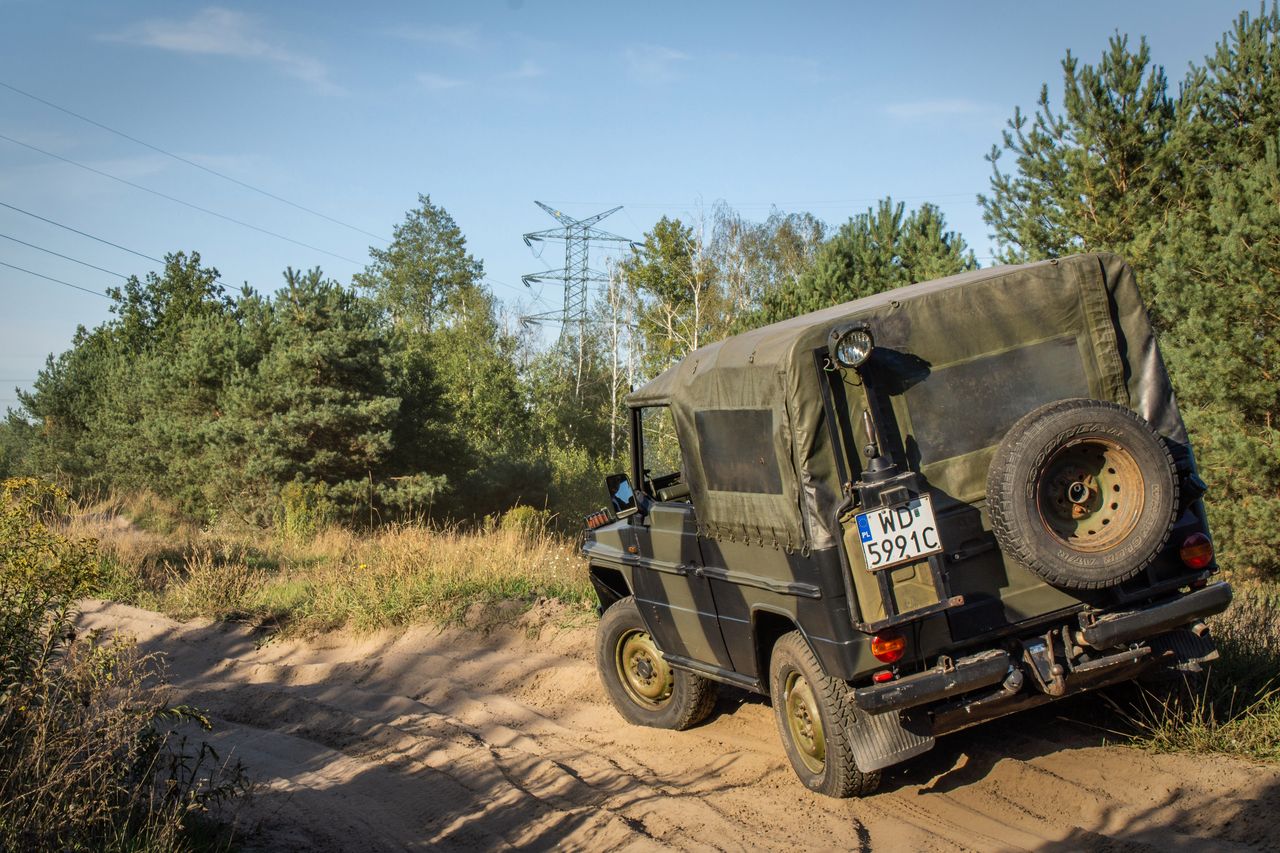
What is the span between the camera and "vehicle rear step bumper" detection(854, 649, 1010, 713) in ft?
15.7

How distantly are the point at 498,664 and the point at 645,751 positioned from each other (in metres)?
2.83

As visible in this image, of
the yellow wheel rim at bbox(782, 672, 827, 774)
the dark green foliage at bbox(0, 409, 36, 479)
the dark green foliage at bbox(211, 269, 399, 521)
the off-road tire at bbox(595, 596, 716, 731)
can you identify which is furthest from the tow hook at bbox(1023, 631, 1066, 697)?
the dark green foliage at bbox(0, 409, 36, 479)

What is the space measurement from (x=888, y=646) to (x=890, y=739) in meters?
0.57

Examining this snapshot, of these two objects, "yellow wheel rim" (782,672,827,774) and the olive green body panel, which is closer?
the olive green body panel

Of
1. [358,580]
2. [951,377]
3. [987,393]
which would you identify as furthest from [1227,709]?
[358,580]

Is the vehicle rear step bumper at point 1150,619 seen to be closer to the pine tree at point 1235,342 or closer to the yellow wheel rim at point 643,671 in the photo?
the yellow wheel rim at point 643,671

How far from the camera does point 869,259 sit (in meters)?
19.9

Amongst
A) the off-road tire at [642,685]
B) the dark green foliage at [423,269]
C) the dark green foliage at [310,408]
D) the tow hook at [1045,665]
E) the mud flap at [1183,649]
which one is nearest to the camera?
the tow hook at [1045,665]

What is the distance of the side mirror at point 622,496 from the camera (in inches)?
278

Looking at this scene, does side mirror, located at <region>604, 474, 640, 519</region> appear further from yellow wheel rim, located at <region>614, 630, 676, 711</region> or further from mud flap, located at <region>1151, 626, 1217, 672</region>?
mud flap, located at <region>1151, 626, 1217, 672</region>

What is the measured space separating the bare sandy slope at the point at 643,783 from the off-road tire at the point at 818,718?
129 mm

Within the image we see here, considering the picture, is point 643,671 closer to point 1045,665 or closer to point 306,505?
point 1045,665

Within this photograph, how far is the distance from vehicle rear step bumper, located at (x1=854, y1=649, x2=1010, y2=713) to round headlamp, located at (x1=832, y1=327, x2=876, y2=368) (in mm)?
1424

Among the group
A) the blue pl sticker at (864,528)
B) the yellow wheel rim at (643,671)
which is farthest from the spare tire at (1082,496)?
the yellow wheel rim at (643,671)
